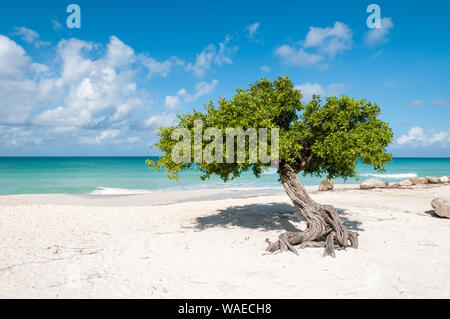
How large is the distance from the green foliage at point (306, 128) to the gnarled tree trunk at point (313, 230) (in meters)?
0.83

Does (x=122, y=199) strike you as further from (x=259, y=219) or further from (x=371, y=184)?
(x=371, y=184)

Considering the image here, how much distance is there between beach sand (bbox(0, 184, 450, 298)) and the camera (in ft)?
20.4

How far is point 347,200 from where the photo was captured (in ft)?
63.8

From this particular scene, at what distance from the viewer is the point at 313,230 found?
374 inches

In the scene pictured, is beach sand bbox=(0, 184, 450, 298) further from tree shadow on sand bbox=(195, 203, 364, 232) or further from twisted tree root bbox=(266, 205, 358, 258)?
twisted tree root bbox=(266, 205, 358, 258)

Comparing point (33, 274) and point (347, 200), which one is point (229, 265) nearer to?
point (33, 274)

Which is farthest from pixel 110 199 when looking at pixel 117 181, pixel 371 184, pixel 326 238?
pixel 117 181

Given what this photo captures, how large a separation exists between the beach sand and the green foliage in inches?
108

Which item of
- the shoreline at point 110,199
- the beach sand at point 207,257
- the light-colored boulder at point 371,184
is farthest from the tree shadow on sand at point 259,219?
the light-colored boulder at point 371,184

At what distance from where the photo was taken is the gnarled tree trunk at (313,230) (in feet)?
29.2

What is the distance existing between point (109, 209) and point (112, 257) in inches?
345

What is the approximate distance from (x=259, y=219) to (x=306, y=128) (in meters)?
5.58

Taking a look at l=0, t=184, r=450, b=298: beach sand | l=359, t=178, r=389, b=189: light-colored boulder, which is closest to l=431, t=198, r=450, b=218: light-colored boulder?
l=0, t=184, r=450, b=298: beach sand
